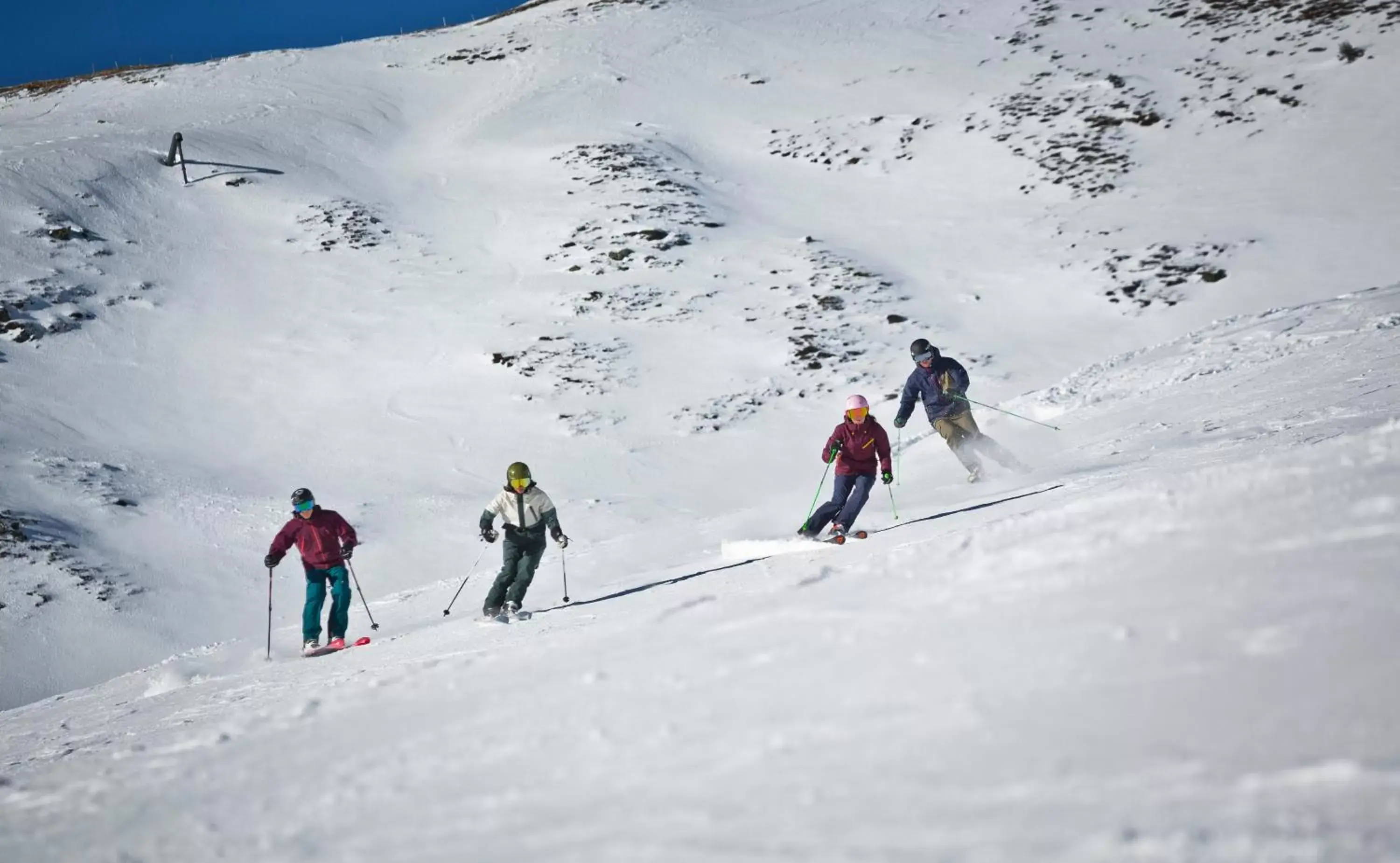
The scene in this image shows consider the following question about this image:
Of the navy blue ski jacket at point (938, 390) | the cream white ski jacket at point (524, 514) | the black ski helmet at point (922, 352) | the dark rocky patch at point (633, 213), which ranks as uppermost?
the dark rocky patch at point (633, 213)

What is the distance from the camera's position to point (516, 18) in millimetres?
46156

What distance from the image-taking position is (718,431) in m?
18.7

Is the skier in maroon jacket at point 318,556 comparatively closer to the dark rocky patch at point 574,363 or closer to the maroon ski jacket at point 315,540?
the maroon ski jacket at point 315,540

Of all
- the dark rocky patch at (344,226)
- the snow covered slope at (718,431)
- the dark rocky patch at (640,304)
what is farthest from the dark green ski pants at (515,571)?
the dark rocky patch at (344,226)

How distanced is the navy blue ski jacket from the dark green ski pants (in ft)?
17.0

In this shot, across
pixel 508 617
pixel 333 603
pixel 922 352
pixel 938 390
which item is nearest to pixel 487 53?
pixel 922 352

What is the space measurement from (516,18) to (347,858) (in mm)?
49364

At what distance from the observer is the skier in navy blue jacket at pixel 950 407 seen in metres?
11.8

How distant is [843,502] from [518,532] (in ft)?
11.8

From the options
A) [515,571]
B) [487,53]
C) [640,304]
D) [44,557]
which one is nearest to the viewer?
[515,571]

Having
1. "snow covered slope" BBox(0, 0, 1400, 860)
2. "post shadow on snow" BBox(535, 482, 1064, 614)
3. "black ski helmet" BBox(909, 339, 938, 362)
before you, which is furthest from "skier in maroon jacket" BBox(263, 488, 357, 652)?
"black ski helmet" BBox(909, 339, 938, 362)

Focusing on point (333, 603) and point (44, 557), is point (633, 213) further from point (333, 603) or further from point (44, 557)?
point (333, 603)

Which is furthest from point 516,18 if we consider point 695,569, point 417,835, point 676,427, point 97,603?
point 417,835

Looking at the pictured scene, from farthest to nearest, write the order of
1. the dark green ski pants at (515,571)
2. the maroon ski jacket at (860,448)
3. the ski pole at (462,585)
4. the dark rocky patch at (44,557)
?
the dark rocky patch at (44,557)
the ski pole at (462,585)
the maroon ski jacket at (860,448)
the dark green ski pants at (515,571)
